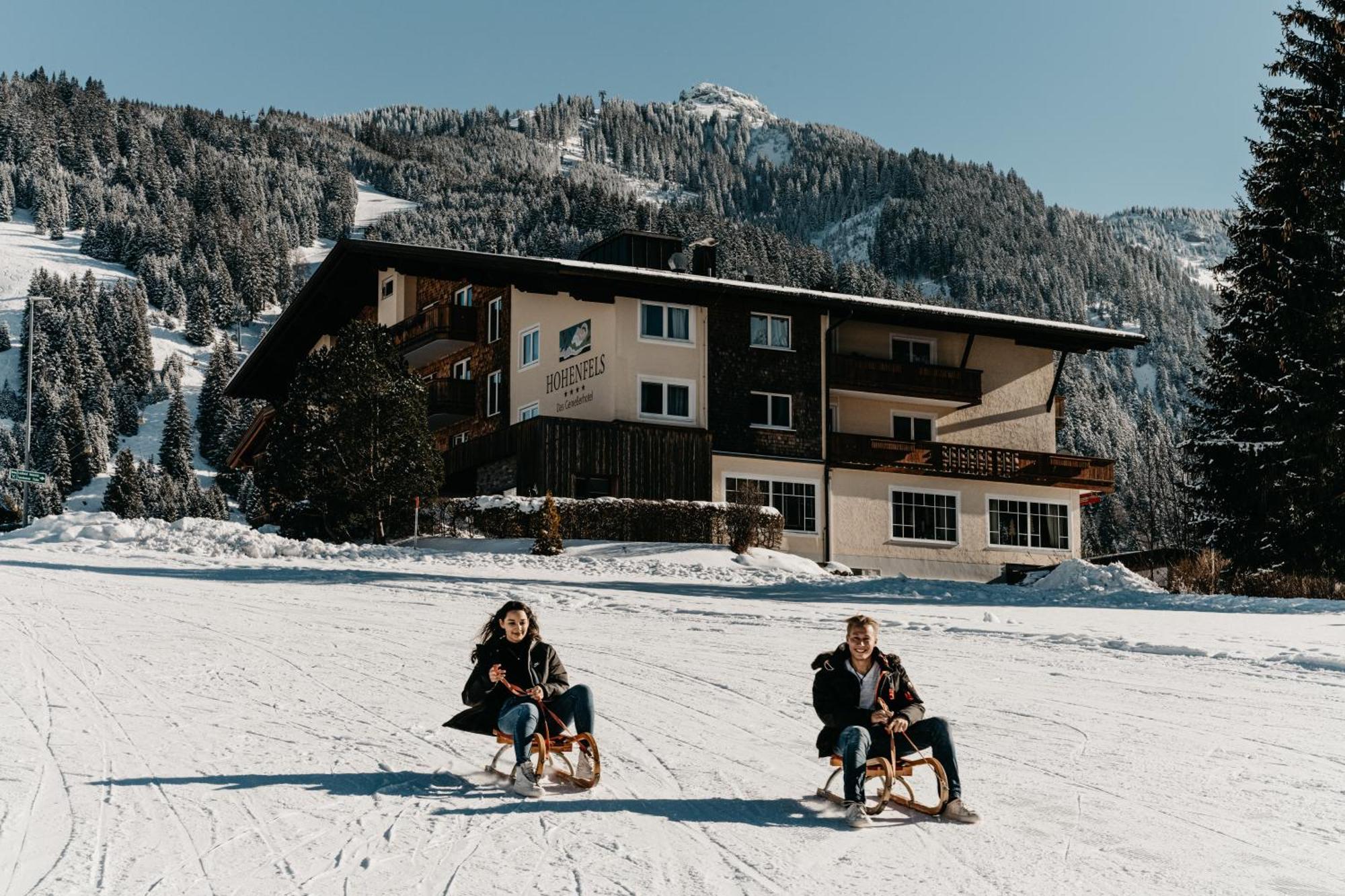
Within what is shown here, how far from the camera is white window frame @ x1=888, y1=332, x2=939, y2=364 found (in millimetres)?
45938

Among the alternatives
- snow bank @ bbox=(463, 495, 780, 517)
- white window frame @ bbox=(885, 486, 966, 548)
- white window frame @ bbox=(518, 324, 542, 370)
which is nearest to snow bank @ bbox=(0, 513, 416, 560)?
snow bank @ bbox=(463, 495, 780, 517)

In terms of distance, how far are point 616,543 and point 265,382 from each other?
28.4 meters

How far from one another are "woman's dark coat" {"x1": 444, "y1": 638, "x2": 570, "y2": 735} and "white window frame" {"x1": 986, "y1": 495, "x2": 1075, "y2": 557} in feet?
121

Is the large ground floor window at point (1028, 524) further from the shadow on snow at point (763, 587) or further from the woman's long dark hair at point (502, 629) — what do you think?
the woman's long dark hair at point (502, 629)

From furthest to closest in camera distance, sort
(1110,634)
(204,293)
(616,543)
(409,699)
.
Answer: (204,293)
(616,543)
(1110,634)
(409,699)

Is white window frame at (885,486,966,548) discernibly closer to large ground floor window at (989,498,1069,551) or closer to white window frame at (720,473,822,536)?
large ground floor window at (989,498,1069,551)

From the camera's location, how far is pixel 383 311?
1954 inches

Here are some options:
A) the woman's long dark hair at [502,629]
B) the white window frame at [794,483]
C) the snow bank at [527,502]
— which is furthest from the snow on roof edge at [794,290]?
the woman's long dark hair at [502,629]

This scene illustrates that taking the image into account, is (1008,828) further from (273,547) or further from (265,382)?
(265,382)

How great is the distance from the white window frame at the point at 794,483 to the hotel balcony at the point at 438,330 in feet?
31.7

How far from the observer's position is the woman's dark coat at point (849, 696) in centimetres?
902

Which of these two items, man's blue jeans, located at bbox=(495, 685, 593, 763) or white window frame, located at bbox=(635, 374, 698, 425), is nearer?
man's blue jeans, located at bbox=(495, 685, 593, 763)

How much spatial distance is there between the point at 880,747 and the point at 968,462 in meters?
36.9

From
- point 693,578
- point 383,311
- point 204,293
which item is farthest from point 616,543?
point 204,293
